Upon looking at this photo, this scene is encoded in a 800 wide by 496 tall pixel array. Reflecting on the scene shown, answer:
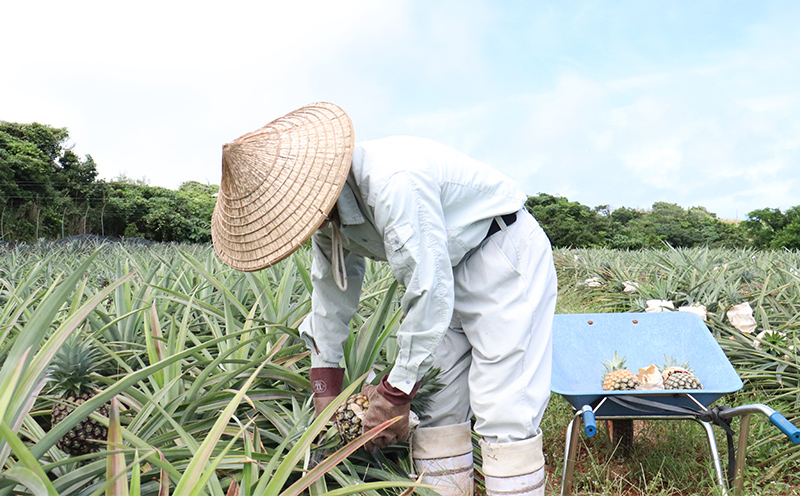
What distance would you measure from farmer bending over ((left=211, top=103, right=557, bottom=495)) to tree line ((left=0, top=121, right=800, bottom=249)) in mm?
17432

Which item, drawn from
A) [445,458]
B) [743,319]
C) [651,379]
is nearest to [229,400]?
[445,458]

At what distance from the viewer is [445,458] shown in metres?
1.87

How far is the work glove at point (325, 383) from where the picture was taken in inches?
76.0

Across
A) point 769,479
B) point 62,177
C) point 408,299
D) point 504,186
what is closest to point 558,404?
point 769,479

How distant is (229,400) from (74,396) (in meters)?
0.47

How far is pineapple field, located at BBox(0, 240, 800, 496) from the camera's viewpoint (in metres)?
1.27

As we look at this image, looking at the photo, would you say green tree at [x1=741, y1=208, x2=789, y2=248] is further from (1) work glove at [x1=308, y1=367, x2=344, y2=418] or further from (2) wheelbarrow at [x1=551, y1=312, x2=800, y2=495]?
(1) work glove at [x1=308, y1=367, x2=344, y2=418]

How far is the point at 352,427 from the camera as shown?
1.74m

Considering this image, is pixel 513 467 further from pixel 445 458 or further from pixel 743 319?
pixel 743 319

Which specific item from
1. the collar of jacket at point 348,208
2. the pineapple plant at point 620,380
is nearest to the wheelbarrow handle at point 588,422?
the pineapple plant at point 620,380

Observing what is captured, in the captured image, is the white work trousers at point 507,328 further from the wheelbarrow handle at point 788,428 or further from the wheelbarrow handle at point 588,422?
the wheelbarrow handle at point 788,428

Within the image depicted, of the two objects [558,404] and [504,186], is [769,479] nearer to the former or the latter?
[558,404]

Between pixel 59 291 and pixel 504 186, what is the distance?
51.6 inches

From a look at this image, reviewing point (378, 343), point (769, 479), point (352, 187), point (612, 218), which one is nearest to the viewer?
point (352, 187)
